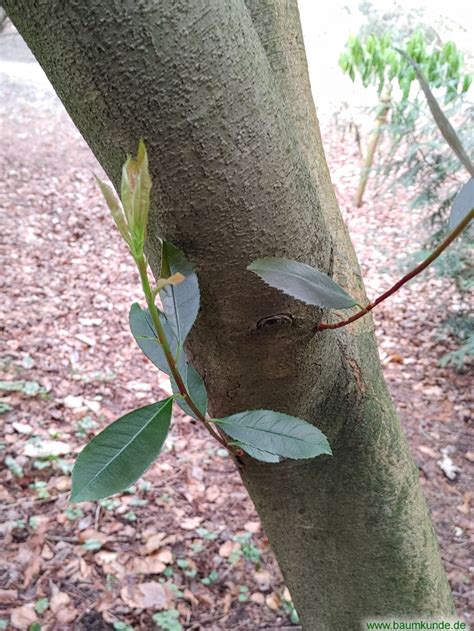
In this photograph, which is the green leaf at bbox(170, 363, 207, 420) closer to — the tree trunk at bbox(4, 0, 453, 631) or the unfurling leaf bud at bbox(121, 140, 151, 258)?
the tree trunk at bbox(4, 0, 453, 631)

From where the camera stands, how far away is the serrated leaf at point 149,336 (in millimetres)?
A: 483

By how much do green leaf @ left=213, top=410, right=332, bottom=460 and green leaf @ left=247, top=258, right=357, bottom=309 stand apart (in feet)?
0.38

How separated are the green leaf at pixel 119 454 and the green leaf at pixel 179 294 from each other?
65 mm

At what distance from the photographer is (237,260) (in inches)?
17.5

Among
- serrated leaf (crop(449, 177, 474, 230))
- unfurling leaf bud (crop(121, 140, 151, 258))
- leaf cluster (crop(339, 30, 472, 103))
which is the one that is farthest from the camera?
leaf cluster (crop(339, 30, 472, 103))

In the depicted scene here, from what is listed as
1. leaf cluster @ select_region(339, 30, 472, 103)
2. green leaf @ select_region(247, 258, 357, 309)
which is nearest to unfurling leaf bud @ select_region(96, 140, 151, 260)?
green leaf @ select_region(247, 258, 357, 309)

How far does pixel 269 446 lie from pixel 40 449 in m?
1.39

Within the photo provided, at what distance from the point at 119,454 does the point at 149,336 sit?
0.11 m

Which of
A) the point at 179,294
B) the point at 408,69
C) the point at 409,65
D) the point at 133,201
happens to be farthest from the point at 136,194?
the point at 408,69

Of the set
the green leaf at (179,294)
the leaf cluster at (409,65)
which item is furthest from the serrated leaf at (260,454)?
the leaf cluster at (409,65)

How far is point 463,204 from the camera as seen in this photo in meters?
0.42

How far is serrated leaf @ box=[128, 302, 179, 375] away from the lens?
1.58 ft

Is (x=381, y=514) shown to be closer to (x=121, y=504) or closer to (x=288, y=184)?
(x=288, y=184)

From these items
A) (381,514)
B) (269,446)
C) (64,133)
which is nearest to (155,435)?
(269,446)
